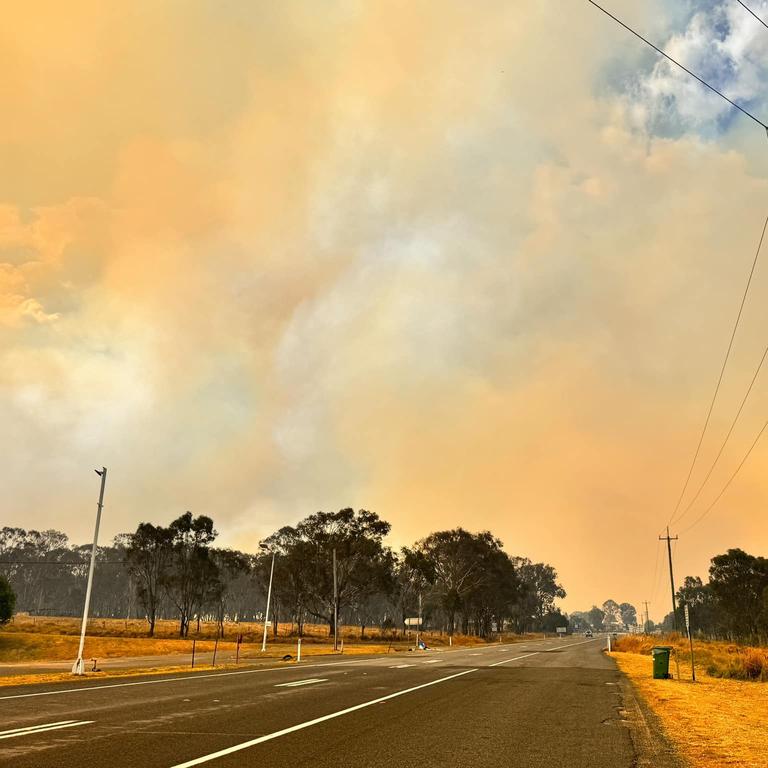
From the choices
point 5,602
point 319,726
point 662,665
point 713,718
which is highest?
point 319,726

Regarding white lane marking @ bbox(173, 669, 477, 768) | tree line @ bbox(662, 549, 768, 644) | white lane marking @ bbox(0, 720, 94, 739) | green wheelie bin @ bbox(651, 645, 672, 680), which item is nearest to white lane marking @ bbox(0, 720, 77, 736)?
white lane marking @ bbox(0, 720, 94, 739)

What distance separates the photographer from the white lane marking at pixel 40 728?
9.64m

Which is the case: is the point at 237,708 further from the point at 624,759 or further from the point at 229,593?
the point at 229,593

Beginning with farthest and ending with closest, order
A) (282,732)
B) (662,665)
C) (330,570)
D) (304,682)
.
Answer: (330,570) < (662,665) < (304,682) < (282,732)

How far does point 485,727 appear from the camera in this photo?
460 inches

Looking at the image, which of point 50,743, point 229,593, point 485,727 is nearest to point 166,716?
point 50,743

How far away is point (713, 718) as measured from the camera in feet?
46.7

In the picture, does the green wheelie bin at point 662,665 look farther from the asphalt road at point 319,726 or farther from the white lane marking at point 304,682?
the white lane marking at point 304,682

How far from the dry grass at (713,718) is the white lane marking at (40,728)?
9891 mm

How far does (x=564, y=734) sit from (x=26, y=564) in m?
170

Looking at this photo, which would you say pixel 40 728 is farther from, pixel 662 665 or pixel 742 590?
pixel 742 590

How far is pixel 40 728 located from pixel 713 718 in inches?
542

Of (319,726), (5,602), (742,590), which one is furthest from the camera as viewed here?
(742,590)

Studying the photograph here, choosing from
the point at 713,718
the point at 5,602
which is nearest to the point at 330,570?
the point at 5,602
